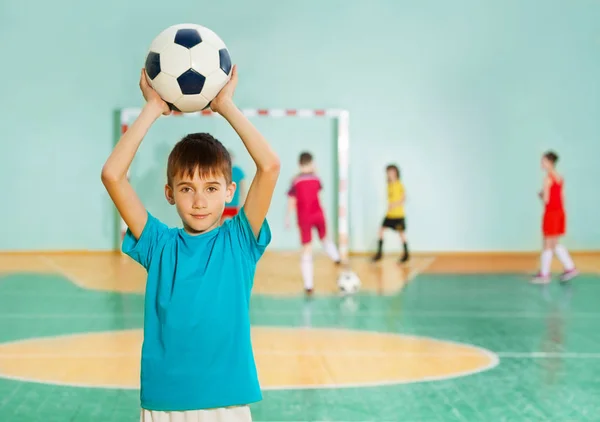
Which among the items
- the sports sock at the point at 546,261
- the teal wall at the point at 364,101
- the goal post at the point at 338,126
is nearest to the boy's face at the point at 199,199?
the sports sock at the point at 546,261

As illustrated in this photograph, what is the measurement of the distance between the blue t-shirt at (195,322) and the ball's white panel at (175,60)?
746 mm

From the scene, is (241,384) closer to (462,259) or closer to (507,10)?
(462,259)

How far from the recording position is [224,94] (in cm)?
294

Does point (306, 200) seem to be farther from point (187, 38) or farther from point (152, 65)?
point (152, 65)

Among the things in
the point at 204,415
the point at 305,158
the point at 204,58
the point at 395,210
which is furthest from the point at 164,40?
the point at 395,210

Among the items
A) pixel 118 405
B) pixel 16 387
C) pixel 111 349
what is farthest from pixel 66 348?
pixel 118 405

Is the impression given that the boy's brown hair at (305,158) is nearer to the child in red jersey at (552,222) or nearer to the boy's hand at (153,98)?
the child in red jersey at (552,222)

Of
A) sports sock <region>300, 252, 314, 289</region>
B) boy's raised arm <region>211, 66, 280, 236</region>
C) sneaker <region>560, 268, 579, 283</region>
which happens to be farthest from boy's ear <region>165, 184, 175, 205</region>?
sneaker <region>560, 268, 579, 283</region>

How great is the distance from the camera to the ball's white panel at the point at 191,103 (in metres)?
3.18

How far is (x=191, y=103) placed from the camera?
3234 millimetres

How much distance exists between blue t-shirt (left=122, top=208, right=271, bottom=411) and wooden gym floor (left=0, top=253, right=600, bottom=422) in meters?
1.95

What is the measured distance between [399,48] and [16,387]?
9.92 metres

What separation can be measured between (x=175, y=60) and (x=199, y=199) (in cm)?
89

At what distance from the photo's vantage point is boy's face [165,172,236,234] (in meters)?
2.73
